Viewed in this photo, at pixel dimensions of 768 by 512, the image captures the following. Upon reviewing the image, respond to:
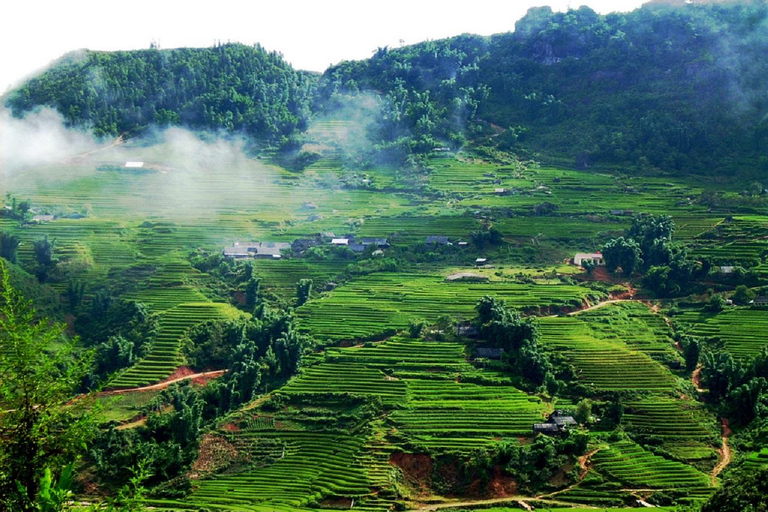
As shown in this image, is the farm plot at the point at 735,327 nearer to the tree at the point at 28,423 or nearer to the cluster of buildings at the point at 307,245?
the cluster of buildings at the point at 307,245

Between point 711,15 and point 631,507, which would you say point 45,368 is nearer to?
point 631,507

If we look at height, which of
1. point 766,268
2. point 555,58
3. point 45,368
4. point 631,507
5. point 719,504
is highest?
point 555,58

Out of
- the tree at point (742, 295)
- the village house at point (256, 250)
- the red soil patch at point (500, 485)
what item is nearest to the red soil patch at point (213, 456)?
the red soil patch at point (500, 485)

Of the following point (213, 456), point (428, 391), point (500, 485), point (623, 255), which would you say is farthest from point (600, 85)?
point (213, 456)

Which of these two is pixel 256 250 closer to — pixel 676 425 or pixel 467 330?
pixel 467 330

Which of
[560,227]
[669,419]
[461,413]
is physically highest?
[560,227]

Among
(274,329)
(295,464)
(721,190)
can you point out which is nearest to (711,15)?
(721,190)
